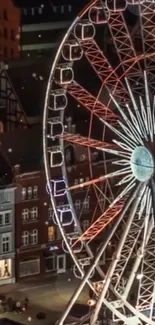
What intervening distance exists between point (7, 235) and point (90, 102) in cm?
107

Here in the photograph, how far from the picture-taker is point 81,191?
7.26 m

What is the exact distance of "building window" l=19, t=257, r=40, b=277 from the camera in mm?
7293

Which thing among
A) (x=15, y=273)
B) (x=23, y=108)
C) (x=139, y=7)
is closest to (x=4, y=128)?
(x=23, y=108)

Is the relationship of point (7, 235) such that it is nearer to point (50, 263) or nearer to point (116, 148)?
point (50, 263)

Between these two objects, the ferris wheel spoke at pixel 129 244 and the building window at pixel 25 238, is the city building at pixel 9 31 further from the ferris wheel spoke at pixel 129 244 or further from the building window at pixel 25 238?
the ferris wheel spoke at pixel 129 244

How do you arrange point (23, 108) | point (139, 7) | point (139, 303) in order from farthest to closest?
point (23, 108), point (139, 303), point (139, 7)

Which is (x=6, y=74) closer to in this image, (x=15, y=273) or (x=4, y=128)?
(x=4, y=128)

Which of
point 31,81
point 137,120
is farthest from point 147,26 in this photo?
point 31,81

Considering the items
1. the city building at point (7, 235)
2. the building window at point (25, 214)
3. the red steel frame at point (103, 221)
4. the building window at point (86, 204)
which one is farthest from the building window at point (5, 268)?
the red steel frame at point (103, 221)

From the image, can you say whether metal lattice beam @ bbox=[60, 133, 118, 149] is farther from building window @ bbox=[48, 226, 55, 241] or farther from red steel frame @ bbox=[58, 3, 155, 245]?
building window @ bbox=[48, 226, 55, 241]

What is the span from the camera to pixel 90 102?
6.53 meters

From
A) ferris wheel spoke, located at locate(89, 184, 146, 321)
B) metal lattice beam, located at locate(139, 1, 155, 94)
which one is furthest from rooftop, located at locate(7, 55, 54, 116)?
ferris wheel spoke, located at locate(89, 184, 146, 321)

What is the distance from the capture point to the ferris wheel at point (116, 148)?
627cm

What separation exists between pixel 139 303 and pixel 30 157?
103cm
